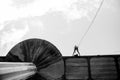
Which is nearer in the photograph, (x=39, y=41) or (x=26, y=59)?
(x=26, y=59)

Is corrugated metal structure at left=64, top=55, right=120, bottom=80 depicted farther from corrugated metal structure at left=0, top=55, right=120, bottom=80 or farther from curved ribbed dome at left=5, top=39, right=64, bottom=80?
curved ribbed dome at left=5, top=39, right=64, bottom=80

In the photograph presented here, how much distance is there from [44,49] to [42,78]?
3.39ft

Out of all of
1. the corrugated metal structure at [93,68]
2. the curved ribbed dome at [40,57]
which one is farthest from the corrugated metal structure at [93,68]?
the curved ribbed dome at [40,57]

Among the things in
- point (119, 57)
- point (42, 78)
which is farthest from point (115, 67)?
point (42, 78)

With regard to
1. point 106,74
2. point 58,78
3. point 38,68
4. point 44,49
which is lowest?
point 106,74

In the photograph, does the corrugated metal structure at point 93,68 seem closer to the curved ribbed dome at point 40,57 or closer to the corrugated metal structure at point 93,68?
the corrugated metal structure at point 93,68

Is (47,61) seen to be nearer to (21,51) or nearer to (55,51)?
(55,51)

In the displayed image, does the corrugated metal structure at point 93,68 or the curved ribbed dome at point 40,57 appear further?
the corrugated metal structure at point 93,68

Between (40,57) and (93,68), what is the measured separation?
3.48 metres

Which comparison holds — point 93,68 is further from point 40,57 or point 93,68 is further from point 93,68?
point 40,57

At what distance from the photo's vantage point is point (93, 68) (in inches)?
278

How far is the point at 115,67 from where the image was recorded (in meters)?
6.93

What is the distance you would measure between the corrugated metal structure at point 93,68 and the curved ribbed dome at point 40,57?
2357mm

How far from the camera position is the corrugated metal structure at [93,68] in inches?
272
